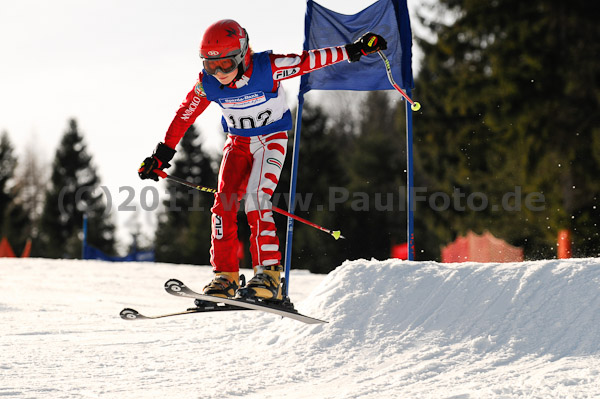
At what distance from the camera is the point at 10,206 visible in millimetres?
41219

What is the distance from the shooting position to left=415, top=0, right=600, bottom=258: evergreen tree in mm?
18391

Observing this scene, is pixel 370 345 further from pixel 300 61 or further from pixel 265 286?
pixel 300 61

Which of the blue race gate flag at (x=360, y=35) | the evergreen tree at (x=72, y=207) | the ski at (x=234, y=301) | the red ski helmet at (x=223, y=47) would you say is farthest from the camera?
the evergreen tree at (x=72, y=207)

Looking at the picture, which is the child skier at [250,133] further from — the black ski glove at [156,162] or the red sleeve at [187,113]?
the black ski glove at [156,162]

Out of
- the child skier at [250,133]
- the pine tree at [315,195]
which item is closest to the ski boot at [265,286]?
the child skier at [250,133]

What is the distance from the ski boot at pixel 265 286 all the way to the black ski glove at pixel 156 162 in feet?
4.20

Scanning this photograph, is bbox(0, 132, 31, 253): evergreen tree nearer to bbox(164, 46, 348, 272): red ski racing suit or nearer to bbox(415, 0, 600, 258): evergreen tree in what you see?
bbox(415, 0, 600, 258): evergreen tree

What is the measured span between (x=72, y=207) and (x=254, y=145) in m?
38.4

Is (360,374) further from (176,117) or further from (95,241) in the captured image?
(95,241)

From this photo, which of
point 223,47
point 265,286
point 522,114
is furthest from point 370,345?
point 522,114

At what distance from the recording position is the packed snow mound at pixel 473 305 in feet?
16.7

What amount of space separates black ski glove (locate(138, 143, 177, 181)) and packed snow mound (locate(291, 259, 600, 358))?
6.67 ft

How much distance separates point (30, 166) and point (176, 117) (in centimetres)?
4313

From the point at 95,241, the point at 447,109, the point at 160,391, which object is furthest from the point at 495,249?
the point at 95,241
